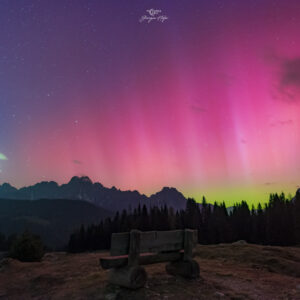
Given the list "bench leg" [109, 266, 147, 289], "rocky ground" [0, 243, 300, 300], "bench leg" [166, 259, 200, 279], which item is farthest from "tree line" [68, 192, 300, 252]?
"bench leg" [109, 266, 147, 289]

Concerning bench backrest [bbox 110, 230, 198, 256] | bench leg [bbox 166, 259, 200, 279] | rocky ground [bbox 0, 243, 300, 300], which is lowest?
rocky ground [bbox 0, 243, 300, 300]

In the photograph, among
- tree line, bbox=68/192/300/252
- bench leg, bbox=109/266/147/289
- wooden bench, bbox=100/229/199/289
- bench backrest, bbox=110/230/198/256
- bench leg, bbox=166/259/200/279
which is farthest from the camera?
tree line, bbox=68/192/300/252

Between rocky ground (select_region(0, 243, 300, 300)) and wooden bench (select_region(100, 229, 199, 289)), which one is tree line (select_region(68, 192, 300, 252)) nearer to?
rocky ground (select_region(0, 243, 300, 300))

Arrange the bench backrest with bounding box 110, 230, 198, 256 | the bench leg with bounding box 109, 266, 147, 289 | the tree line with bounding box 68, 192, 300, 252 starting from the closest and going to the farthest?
the bench leg with bounding box 109, 266, 147, 289 → the bench backrest with bounding box 110, 230, 198, 256 → the tree line with bounding box 68, 192, 300, 252

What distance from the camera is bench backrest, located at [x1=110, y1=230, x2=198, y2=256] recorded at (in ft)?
29.2

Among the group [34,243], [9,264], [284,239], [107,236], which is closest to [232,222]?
[284,239]

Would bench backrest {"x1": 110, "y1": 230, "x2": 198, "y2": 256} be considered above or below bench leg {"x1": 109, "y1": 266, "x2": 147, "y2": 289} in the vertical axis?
above

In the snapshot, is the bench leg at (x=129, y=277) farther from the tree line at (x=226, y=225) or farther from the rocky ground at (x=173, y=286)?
the tree line at (x=226, y=225)

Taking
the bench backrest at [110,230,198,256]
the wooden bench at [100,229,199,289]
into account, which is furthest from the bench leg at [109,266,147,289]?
the bench backrest at [110,230,198,256]

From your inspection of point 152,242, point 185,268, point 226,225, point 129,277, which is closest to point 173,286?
point 185,268

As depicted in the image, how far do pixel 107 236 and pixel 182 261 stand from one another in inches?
3682

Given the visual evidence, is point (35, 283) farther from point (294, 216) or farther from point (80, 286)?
point (294, 216)

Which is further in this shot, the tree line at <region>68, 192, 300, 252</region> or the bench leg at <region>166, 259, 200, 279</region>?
the tree line at <region>68, 192, 300, 252</region>

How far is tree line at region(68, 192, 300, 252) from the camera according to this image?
6838cm
